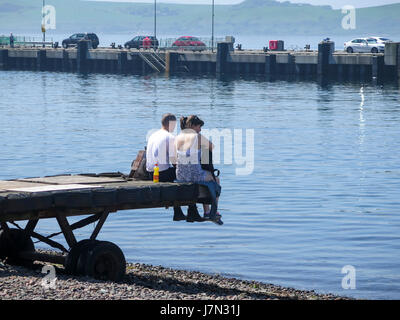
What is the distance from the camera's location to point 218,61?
8788 cm

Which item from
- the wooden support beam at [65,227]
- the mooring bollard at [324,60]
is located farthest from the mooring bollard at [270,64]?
the wooden support beam at [65,227]

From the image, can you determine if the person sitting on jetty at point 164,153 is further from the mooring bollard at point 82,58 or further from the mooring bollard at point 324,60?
the mooring bollard at point 82,58

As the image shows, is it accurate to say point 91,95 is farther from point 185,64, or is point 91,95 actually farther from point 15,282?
point 15,282

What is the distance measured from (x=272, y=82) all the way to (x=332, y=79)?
5617 millimetres

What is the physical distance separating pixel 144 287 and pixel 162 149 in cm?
224

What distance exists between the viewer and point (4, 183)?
42.7 ft

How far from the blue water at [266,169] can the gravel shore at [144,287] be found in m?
0.90

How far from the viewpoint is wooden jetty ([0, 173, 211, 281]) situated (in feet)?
39.0

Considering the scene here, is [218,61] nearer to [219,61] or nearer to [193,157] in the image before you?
[219,61]

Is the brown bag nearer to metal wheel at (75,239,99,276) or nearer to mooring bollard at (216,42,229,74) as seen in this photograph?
metal wheel at (75,239,99,276)

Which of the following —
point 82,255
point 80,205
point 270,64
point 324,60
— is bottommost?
point 82,255

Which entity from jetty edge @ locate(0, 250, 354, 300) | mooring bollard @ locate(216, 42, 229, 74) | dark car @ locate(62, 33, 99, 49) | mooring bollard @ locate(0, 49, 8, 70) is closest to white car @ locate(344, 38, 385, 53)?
mooring bollard @ locate(216, 42, 229, 74)

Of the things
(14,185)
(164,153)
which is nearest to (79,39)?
(164,153)
